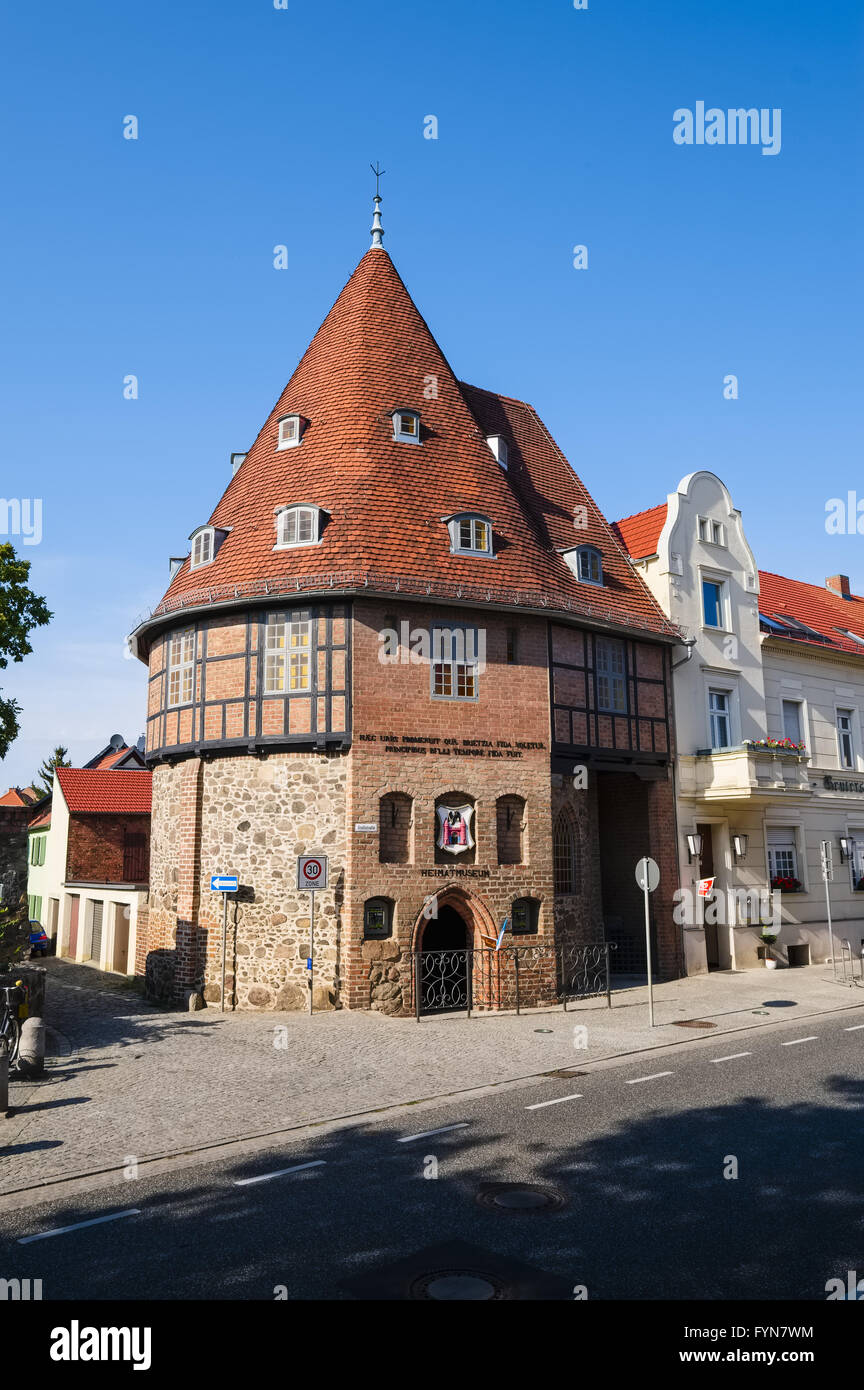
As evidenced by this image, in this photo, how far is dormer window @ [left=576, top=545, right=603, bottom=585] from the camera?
82.4 ft

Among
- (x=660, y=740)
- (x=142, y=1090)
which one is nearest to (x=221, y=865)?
(x=142, y=1090)

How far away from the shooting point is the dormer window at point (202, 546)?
77.7 feet

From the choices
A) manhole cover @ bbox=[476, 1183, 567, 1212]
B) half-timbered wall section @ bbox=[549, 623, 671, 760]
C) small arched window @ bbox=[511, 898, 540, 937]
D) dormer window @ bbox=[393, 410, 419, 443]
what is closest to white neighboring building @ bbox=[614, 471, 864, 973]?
half-timbered wall section @ bbox=[549, 623, 671, 760]

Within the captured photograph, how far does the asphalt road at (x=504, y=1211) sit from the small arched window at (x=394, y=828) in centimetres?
868

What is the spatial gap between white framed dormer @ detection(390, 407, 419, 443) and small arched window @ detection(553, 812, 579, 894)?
32.6 ft

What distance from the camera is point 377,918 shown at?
2009 centimetres

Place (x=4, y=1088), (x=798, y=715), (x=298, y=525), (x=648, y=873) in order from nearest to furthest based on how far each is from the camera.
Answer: (x=4, y=1088), (x=648, y=873), (x=298, y=525), (x=798, y=715)

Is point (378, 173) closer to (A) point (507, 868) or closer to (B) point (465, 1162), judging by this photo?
(A) point (507, 868)

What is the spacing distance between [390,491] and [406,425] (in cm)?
248

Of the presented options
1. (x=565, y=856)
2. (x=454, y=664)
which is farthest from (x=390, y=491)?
(x=565, y=856)

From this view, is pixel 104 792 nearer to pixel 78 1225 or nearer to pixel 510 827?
pixel 510 827

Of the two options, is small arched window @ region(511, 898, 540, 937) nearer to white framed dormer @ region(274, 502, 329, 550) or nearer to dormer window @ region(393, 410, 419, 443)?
white framed dormer @ region(274, 502, 329, 550)

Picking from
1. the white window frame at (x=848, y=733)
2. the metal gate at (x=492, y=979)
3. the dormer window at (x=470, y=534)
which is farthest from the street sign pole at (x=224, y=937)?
the white window frame at (x=848, y=733)

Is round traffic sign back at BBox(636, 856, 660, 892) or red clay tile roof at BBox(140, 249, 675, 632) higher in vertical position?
red clay tile roof at BBox(140, 249, 675, 632)
